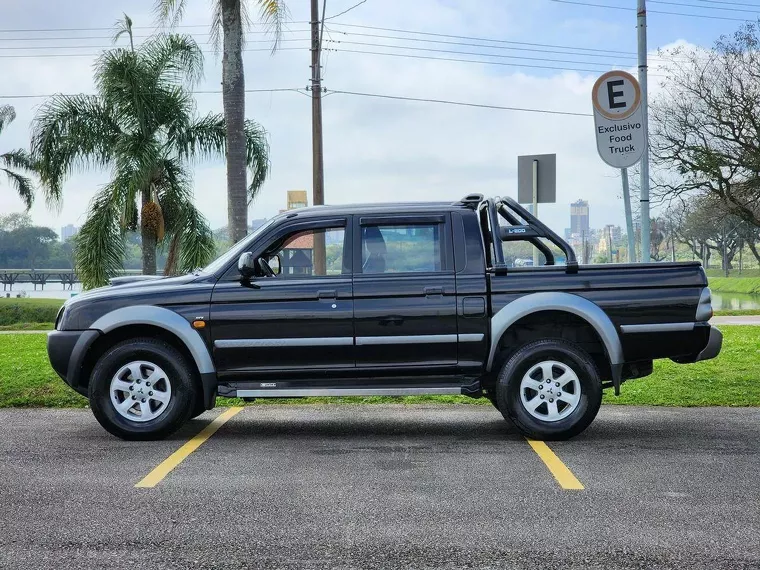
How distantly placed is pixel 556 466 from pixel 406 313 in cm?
176

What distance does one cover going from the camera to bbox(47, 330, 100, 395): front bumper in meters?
7.62

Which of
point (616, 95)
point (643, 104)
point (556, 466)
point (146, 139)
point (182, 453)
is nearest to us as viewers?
point (556, 466)

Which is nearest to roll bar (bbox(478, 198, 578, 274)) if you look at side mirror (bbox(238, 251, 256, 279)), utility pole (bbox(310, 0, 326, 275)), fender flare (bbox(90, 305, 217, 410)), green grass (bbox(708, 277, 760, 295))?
side mirror (bbox(238, 251, 256, 279))

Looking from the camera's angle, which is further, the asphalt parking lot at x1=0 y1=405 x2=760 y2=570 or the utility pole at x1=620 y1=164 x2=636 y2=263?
the utility pole at x1=620 y1=164 x2=636 y2=263

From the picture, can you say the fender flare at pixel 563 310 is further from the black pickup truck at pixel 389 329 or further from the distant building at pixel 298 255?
the distant building at pixel 298 255

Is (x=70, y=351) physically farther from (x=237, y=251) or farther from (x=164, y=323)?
(x=237, y=251)

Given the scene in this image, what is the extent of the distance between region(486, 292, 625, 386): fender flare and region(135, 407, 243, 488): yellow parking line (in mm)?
2550

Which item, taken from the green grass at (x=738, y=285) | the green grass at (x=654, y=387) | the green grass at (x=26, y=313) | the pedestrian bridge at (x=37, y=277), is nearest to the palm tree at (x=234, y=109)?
the green grass at (x=654, y=387)

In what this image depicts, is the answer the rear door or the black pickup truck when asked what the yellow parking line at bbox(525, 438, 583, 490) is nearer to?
the black pickup truck

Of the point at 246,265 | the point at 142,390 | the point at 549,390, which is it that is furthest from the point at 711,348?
the point at 142,390

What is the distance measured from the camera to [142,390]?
25.1 feet

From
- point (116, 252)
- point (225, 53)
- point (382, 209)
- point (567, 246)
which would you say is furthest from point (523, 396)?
point (116, 252)

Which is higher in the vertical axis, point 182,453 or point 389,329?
point 389,329

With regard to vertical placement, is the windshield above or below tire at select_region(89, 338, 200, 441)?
above
